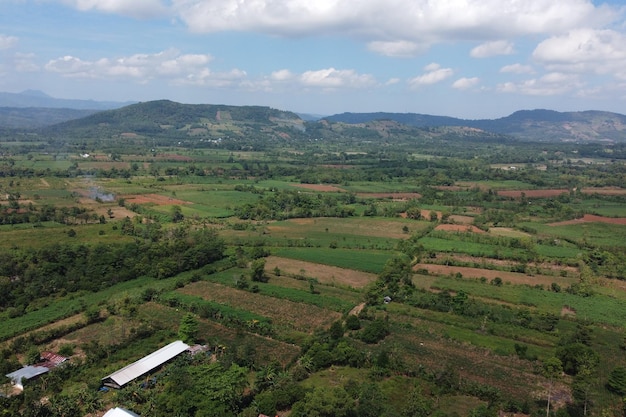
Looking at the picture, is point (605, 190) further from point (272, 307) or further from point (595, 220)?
point (272, 307)

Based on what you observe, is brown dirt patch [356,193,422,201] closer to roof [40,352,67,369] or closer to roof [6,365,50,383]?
roof [40,352,67,369]

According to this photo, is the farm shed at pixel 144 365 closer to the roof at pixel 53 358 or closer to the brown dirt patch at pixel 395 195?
the roof at pixel 53 358

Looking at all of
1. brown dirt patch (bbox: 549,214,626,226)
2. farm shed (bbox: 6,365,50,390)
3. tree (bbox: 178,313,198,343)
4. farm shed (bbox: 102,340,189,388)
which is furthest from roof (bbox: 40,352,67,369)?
brown dirt patch (bbox: 549,214,626,226)

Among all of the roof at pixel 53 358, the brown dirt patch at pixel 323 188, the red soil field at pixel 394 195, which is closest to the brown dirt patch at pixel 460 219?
the red soil field at pixel 394 195

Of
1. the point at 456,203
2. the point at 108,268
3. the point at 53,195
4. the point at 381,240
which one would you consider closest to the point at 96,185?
the point at 53,195

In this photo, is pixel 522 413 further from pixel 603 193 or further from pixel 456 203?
pixel 603 193

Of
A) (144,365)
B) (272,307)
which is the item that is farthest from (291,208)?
(144,365)
